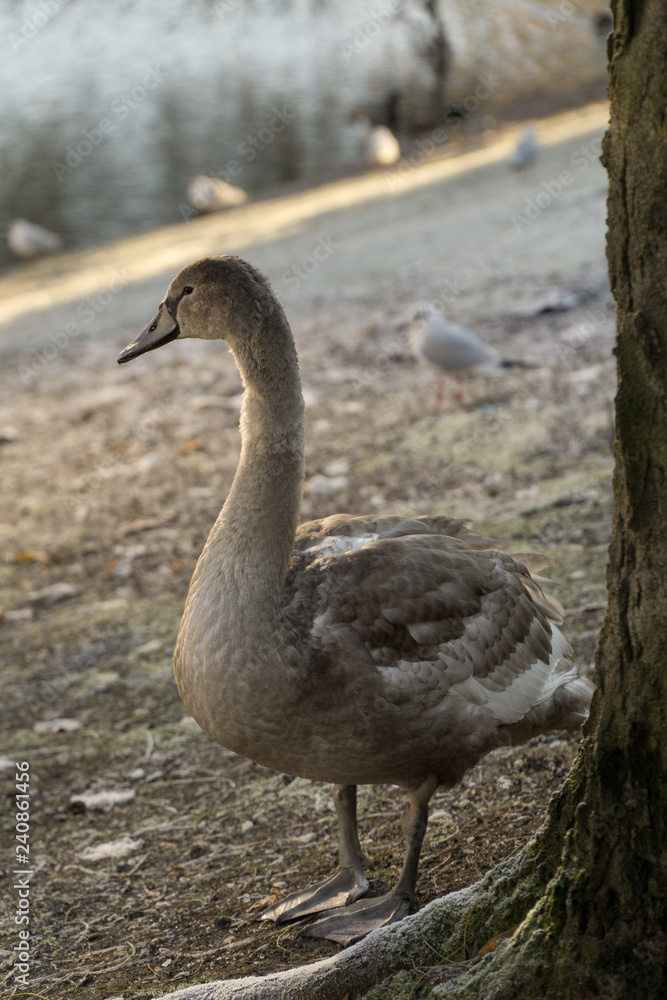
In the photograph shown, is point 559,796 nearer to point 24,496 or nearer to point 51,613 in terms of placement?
point 51,613

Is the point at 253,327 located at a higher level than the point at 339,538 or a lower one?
higher

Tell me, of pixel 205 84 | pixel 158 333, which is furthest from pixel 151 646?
pixel 205 84

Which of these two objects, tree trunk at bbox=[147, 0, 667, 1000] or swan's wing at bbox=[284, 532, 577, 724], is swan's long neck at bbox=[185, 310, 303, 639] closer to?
swan's wing at bbox=[284, 532, 577, 724]

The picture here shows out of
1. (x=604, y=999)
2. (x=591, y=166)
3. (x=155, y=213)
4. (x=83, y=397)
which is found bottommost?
(x=604, y=999)

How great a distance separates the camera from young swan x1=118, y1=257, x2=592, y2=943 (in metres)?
2.98

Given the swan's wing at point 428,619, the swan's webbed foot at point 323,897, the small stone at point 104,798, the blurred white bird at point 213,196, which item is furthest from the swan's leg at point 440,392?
the blurred white bird at point 213,196

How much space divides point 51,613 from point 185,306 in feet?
10.1

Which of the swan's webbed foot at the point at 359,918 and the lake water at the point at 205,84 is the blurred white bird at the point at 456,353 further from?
the lake water at the point at 205,84

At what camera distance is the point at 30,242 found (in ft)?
58.4

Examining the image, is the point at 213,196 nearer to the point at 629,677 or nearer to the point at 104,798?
the point at 104,798

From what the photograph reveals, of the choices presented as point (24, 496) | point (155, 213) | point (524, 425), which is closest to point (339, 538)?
point (524, 425)

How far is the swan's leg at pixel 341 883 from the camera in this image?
10.7 feet

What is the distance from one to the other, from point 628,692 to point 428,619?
1075mm

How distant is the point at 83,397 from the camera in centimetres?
962
